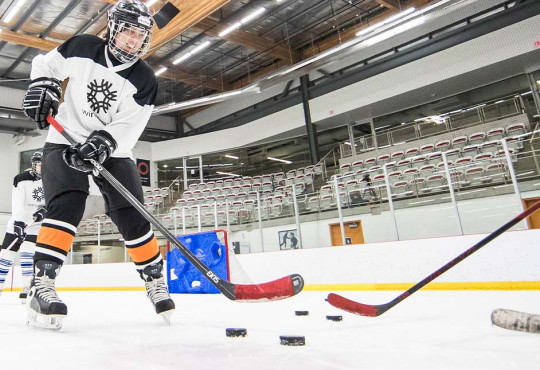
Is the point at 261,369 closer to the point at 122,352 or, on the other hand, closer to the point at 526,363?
the point at 122,352

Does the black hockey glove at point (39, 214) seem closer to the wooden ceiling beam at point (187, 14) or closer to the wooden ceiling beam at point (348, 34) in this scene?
the wooden ceiling beam at point (187, 14)

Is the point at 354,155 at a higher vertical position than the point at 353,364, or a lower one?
higher

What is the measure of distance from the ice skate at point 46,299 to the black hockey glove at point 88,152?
15.8 inches

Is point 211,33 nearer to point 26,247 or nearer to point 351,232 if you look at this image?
point 351,232

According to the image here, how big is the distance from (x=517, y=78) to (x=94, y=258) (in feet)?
34.0

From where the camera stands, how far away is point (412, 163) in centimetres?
667

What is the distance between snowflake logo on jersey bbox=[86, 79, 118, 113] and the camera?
1652mm

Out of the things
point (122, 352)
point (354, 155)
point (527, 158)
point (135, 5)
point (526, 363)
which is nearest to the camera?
point (526, 363)

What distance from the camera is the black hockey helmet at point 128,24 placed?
5.22ft

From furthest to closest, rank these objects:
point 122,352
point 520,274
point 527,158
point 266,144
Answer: point 266,144
point 527,158
point 520,274
point 122,352

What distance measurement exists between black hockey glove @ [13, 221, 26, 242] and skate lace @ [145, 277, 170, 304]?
225 centimetres

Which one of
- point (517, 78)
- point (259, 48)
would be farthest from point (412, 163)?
point (259, 48)

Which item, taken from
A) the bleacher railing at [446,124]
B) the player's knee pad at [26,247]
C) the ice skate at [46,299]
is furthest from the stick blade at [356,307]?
the bleacher railing at [446,124]

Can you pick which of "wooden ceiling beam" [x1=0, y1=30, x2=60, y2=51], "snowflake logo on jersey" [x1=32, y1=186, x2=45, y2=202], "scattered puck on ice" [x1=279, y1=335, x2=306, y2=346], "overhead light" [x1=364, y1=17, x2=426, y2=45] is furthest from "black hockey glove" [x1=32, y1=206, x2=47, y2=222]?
"wooden ceiling beam" [x1=0, y1=30, x2=60, y2=51]
